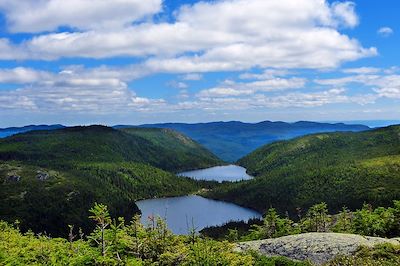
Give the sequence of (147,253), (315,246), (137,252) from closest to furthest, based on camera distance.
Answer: (137,252), (147,253), (315,246)

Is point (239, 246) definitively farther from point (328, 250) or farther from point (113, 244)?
point (113, 244)

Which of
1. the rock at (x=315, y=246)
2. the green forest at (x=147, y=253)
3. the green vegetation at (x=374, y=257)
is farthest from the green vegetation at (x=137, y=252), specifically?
the rock at (x=315, y=246)

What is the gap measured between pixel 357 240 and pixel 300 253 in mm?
7215

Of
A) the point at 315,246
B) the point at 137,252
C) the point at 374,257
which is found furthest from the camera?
the point at 315,246

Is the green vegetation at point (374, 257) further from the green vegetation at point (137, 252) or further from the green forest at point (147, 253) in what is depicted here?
the green vegetation at point (137, 252)

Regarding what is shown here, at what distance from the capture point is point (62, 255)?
141 feet

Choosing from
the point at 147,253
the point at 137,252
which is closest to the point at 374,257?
the point at 147,253

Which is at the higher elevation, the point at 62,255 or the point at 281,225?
the point at 62,255

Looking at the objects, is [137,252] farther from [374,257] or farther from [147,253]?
[374,257]

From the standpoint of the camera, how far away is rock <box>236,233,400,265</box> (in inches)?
1885

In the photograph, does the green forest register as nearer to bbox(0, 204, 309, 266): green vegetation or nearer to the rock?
bbox(0, 204, 309, 266): green vegetation

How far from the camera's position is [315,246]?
50.2m

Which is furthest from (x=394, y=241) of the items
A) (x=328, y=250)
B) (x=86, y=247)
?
(x=86, y=247)

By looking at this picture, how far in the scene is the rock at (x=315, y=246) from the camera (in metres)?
47.9
